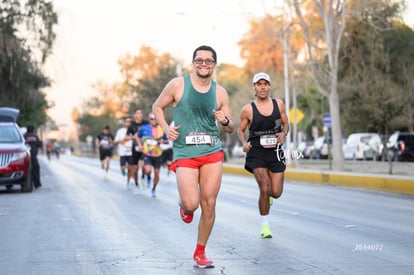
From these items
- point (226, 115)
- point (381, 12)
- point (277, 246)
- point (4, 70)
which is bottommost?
point (277, 246)

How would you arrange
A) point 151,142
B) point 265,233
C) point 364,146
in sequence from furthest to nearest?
point 364,146 → point 151,142 → point 265,233

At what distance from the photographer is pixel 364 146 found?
159ft

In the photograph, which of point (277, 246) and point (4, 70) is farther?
point (4, 70)

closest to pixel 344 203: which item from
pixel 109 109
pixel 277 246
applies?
pixel 277 246

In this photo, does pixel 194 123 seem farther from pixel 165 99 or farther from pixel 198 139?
pixel 165 99

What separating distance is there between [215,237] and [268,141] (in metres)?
1.40

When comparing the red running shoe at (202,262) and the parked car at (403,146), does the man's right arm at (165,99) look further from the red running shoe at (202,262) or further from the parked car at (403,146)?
the parked car at (403,146)

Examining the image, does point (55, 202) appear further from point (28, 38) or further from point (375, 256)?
point (28, 38)

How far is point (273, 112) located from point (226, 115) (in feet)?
9.39

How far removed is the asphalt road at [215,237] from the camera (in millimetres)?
8555

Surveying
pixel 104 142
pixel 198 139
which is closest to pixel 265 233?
pixel 198 139

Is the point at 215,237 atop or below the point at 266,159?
below

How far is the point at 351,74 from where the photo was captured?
47.8 m

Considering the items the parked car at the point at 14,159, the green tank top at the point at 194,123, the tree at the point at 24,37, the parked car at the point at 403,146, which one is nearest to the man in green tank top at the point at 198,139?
the green tank top at the point at 194,123
